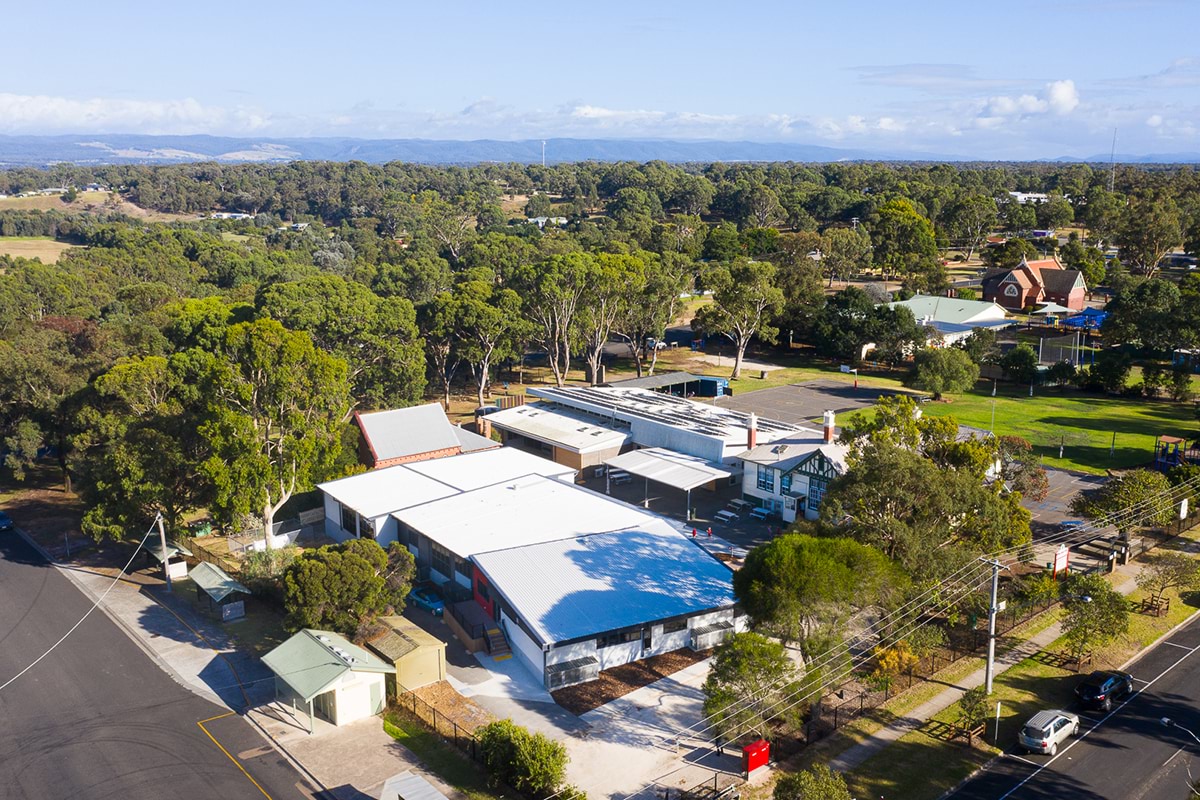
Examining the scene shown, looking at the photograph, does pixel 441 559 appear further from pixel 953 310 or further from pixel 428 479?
pixel 953 310

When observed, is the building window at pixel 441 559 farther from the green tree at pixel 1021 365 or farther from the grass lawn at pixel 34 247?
the grass lawn at pixel 34 247

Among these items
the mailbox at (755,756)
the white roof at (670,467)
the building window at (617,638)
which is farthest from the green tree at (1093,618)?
the white roof at (670,467)

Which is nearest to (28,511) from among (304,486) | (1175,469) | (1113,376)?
(304,486)

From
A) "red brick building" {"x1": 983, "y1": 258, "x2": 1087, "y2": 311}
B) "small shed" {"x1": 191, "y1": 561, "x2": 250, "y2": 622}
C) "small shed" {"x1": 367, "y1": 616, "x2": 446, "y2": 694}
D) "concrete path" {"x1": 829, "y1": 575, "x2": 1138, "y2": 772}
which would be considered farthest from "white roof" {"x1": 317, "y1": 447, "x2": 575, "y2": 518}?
"red brick building" {"x1": 983, "y1": 258, "x2": 1087, "y2": 311}

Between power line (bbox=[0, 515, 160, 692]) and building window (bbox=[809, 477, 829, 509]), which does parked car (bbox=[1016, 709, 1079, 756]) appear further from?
power line (bbox=[0, 515, 160, 692])

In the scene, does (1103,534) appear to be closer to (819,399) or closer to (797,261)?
(819,399)

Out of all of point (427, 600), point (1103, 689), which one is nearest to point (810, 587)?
point (1103, 689)
